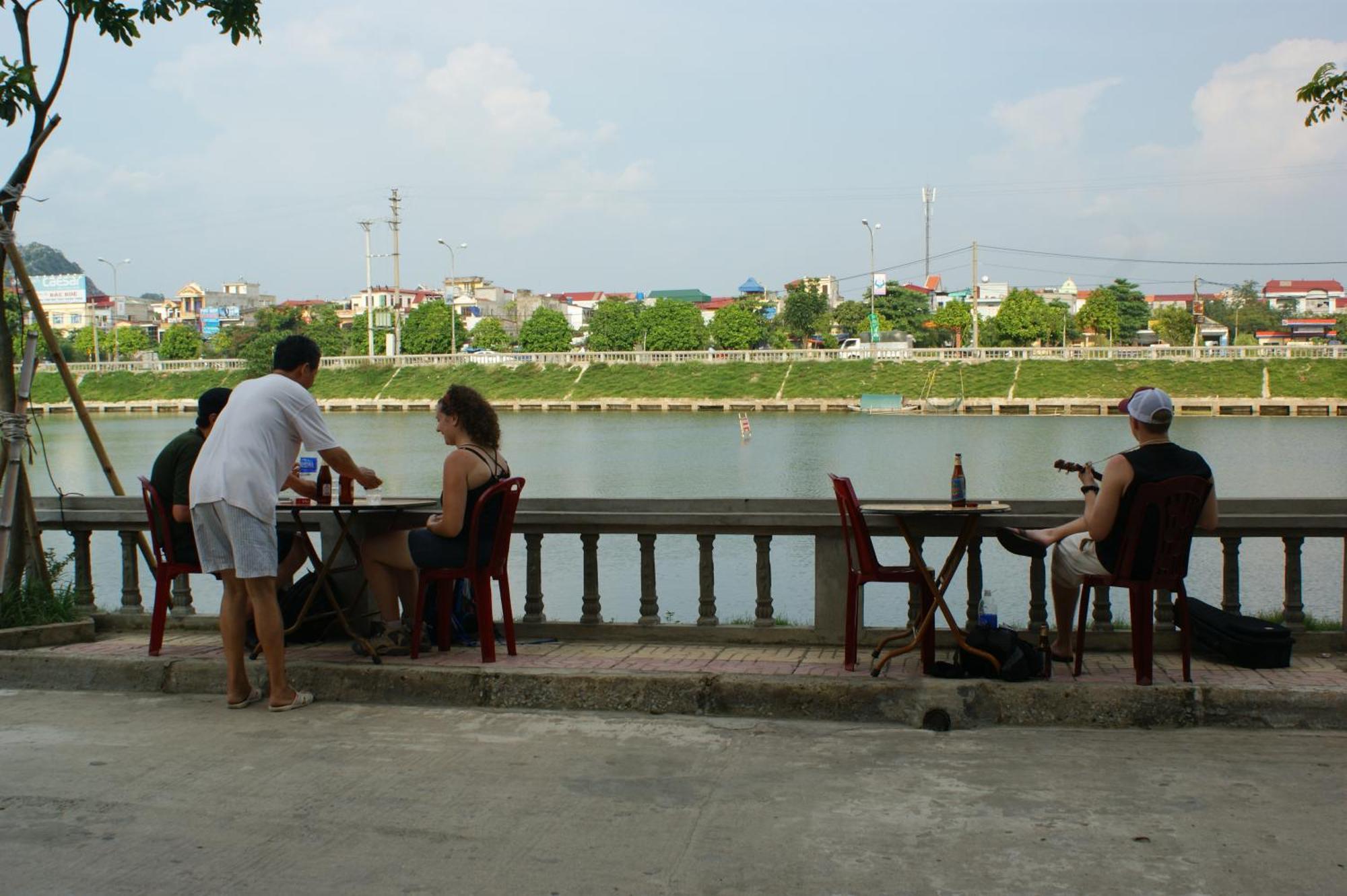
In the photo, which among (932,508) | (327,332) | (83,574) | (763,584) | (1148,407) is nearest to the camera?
(1148,407)

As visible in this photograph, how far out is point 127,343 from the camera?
13238cm

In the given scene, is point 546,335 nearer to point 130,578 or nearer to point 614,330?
point 614,330

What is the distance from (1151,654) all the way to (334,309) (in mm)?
137714

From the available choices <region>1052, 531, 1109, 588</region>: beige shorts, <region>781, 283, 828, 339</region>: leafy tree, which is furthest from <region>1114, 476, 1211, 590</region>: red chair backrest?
<region>781, 283, 828, 339</region>: leafy tree

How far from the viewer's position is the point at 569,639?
24.1 ft

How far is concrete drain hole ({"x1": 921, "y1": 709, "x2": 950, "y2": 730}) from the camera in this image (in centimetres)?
579

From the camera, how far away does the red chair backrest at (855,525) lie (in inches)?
238

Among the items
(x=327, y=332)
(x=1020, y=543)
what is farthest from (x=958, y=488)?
(x=327, y=332)

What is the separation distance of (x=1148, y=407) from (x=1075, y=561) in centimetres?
82

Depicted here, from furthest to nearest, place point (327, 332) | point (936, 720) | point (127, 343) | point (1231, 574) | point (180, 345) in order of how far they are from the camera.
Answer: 1. point (127, 343)
2. point (180, 345)
3. point (327, 332)
4. point (1231, 574)
5. point (936, 720)

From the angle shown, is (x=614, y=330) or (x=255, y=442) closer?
(x=255, y=442)

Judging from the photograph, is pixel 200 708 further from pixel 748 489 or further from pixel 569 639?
pixel 748 489

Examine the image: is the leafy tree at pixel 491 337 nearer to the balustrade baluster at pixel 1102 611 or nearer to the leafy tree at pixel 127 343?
the leafy tree at pixel 127 343

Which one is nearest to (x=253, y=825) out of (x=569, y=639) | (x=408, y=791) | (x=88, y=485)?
(x=408, y=791)
